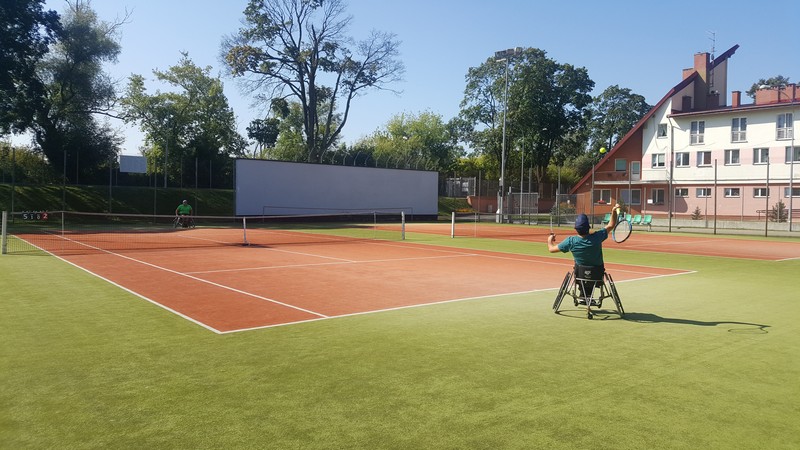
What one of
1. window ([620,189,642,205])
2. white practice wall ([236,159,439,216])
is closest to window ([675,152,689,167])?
window ([620,189,642,205])

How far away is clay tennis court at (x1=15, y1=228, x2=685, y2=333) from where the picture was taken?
920 cm

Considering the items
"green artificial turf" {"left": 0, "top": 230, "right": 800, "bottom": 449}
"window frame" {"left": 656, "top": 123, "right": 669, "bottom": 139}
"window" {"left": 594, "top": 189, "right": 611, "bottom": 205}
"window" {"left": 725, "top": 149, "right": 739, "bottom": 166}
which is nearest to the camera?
"green artificial turf" {"left": 0, "top": 230, "right": 800, "bottom": 449}

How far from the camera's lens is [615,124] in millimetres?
84500

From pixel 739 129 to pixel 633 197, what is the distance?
34.6 ft

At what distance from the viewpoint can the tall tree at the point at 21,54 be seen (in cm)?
3547

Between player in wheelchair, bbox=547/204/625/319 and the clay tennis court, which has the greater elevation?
player in wheelchair, bbox=547/204/625/319

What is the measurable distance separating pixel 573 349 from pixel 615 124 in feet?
277

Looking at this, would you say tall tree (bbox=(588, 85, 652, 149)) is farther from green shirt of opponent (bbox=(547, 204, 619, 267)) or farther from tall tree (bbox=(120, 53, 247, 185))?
green shirt of opponent (bbox=(547, 204, 619, 267))

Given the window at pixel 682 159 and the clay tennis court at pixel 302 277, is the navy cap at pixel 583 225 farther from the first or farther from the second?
the window at pixel 682 159

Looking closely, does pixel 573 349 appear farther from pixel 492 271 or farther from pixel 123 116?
pixel 123 116

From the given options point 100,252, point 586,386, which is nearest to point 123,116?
point 100,252

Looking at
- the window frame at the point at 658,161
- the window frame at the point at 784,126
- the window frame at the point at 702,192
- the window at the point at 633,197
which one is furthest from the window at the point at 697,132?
the window at the point at 633,197

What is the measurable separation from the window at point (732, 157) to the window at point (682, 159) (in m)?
3.22

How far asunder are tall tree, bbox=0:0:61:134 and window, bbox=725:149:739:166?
50165mm
